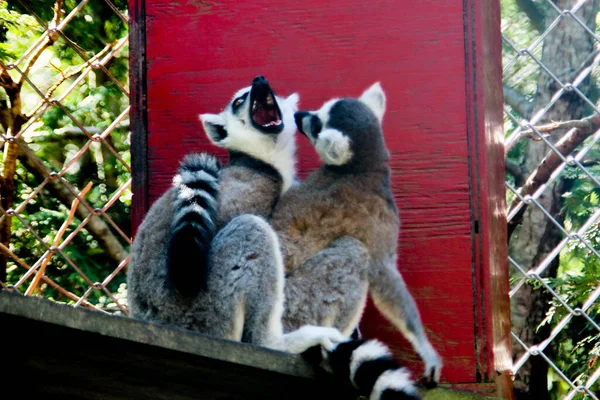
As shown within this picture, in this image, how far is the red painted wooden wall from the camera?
2.72 meters

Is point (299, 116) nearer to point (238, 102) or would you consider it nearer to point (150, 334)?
point (238, 102)

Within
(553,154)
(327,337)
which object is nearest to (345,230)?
(327,337)

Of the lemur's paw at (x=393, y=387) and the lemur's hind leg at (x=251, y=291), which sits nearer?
the lemur's paw at (x=393, y=387)

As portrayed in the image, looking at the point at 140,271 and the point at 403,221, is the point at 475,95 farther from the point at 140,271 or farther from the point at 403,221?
the point at 140,271

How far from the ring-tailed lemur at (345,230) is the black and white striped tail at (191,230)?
0.28m

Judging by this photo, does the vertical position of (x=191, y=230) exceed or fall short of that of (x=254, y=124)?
it falls short

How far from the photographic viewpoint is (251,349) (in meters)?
1.92

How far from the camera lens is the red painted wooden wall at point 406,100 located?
272cm

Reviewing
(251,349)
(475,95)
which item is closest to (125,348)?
(251,349)

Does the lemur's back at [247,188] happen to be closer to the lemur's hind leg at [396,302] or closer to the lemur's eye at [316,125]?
the lemur's eye at [316,125]

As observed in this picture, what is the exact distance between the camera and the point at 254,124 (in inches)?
114

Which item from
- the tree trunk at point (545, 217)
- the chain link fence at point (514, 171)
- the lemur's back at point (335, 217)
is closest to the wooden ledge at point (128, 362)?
the lemur's back at point (335, 217)

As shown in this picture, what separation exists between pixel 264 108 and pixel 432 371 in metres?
1.04

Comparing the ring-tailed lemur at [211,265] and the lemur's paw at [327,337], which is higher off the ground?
the ring-tailed lemur at [211,265]
